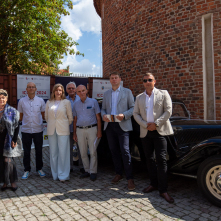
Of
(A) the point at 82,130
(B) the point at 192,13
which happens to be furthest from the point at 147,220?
(B) the point at 192,13

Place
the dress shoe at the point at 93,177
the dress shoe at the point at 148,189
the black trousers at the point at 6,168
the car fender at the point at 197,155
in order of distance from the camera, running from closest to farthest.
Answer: the car fender at the point at 197,155 < the dress shoe at the point at 148,189 < the black trousers at the point at 6,168 < the dress shoe at the point at 93,177

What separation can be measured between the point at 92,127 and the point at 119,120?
751 millimetres

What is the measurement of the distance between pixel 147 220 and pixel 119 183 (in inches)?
57.0

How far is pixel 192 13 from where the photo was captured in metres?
6.59

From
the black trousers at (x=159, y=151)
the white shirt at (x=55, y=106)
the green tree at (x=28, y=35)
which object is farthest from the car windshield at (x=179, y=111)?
the green tree at (x=28, y=35)

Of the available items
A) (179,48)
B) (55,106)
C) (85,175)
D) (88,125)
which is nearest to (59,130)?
(55,106)

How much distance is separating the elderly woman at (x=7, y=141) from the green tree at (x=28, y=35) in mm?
9441

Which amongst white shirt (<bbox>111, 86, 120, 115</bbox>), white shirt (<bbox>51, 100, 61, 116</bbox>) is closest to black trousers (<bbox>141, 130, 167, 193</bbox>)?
white shirt (<bbox>111, 86, 120, 115</bbox>)

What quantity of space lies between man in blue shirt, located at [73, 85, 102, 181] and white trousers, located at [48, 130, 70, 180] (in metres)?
0.29

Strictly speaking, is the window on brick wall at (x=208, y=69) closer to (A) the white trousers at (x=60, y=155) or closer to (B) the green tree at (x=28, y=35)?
(A) the white trousers at (x=60, y=155)

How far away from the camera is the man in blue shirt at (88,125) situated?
14.8 feet

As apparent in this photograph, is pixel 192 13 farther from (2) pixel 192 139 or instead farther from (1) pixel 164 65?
(2) pixel 192 139

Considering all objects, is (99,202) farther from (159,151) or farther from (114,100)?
(114,100)

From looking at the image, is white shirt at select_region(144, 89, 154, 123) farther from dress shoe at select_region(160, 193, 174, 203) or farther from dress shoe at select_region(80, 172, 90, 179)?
dress shoe at select_region(80, 172, 90, 179)
